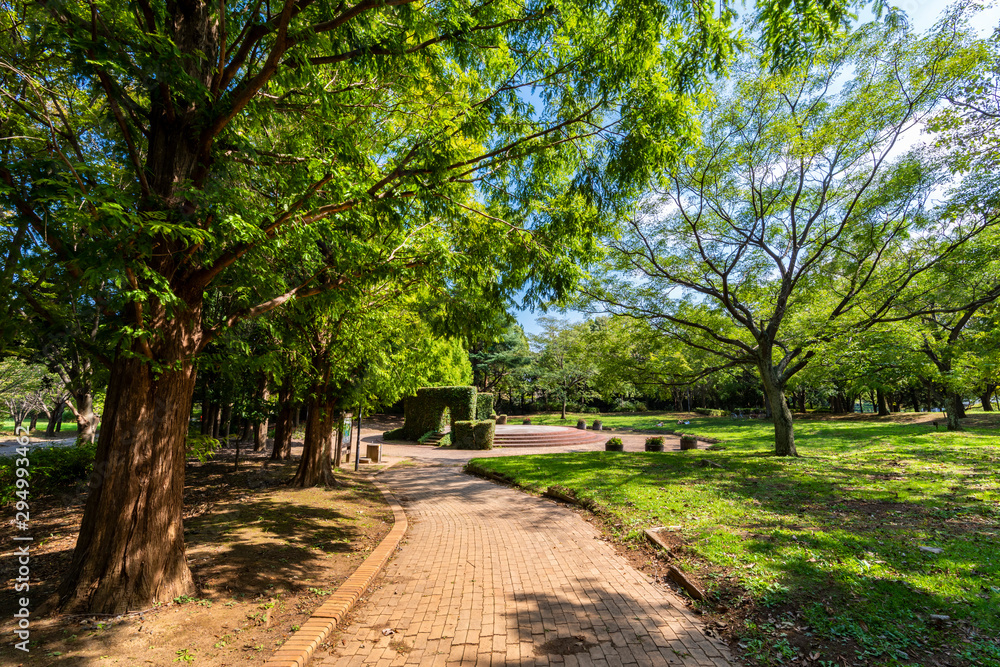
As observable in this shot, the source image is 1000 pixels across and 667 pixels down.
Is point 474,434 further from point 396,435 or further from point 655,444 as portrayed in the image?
A: point 655,444

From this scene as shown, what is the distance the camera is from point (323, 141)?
465 cm

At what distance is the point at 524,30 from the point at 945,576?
23.2ft

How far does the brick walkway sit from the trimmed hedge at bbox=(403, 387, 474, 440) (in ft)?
54.3

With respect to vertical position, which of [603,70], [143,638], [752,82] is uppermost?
[752,82]

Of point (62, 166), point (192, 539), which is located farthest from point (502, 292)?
point (192, 539)

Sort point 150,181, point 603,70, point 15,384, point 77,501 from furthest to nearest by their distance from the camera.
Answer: point 15,384 → point 77,501 → point 603,70 → point 150,181

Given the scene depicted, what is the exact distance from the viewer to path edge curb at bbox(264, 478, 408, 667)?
3.36 meters

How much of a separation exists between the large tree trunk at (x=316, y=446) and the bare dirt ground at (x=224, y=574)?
421 mm

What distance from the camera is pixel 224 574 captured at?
4.77 metres

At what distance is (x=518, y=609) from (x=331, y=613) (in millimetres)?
1792

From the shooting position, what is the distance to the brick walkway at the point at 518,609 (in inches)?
135

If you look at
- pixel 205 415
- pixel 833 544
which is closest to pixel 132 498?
pixel 833 544

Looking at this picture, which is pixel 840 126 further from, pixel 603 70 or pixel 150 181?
pixel 150 181

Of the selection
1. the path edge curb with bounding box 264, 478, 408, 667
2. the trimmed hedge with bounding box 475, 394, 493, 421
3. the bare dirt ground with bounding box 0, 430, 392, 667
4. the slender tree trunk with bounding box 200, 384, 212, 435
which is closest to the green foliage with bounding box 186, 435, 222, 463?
the bare dirt ground with bounding box 0, 430, 392, 667
